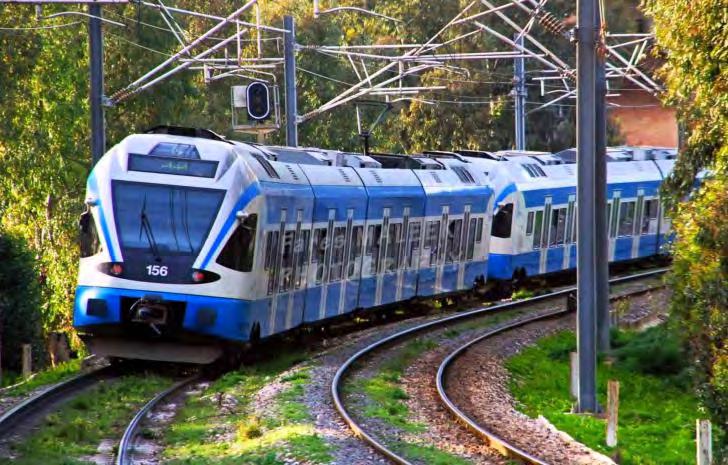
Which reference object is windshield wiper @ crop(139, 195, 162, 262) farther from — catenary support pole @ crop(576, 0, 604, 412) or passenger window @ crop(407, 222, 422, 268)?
passenger window @ crop(407, 222, 422, 268)

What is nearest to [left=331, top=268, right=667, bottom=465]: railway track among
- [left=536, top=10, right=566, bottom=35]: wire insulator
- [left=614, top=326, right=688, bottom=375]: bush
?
[left=614, top=326, right=688, bottom=375]: bush

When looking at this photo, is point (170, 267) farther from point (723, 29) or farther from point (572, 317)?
point (572, 317)

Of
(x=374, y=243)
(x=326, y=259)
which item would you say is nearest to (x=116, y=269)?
(x=326, y=259)

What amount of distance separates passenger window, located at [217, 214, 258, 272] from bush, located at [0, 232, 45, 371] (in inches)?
684

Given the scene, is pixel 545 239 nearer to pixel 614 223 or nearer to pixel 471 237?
pixel 614 223

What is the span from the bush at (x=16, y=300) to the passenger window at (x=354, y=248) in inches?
501

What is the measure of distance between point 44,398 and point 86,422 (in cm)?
197

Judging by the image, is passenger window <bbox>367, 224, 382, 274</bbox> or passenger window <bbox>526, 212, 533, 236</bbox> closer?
passenger window <bbox>367, 224, 382, 274</bbox>

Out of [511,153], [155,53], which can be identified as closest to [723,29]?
[511,153]

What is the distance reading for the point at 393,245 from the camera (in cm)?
2984

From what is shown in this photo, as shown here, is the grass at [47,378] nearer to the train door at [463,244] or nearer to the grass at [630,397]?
the grass at [630,397]

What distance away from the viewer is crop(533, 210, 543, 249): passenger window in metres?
39.6

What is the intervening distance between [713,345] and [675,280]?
2522 millimetres

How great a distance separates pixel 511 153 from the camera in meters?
42.3
